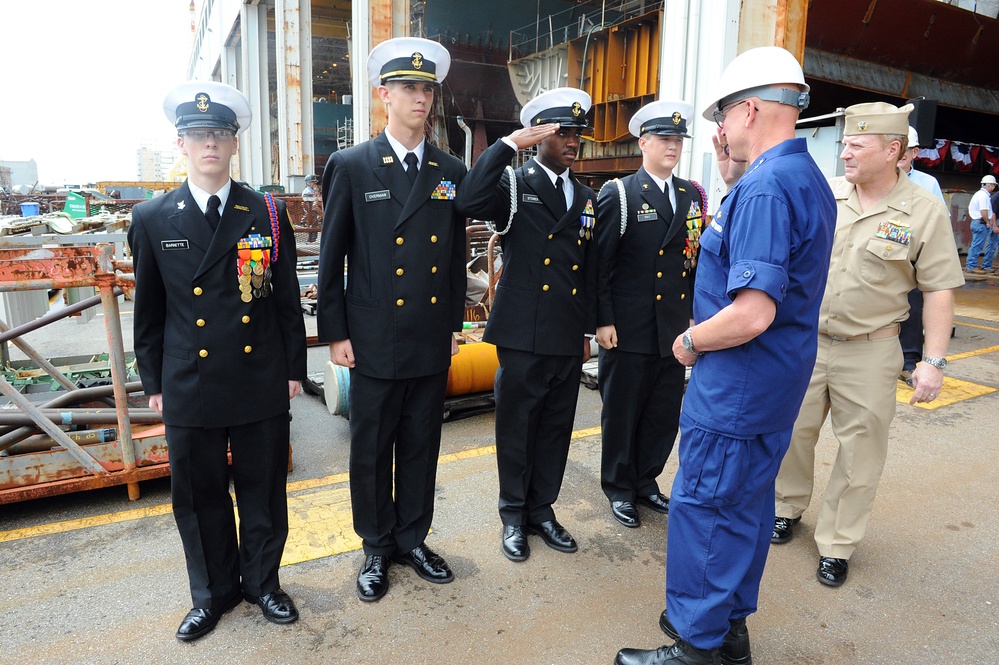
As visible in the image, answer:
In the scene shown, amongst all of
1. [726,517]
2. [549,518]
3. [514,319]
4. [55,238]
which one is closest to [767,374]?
[726,517]

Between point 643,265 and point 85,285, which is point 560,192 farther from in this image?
point 85,285

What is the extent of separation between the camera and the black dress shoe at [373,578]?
273cm

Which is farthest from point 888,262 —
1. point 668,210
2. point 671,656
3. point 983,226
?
point 983,226

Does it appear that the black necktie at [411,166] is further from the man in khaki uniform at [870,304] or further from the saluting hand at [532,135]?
the man in khaki uniform at [870,304]

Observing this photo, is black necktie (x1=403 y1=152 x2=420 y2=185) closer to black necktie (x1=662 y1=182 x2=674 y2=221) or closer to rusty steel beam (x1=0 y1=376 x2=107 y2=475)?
black necktie (x1=662 y1=182 x2=674 y2=221)

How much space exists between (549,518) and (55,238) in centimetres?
475

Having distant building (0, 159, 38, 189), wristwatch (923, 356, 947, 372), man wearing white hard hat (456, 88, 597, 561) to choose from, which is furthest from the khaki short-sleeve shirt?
distant building (0, 159, 38, 189)

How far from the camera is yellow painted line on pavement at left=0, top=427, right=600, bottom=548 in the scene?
3.15 metres

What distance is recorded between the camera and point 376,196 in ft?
8.79

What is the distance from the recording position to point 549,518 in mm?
3277

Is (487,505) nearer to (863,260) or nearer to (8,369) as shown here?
(863,260)

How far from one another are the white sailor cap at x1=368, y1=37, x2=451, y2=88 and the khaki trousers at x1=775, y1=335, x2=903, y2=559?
226 cm

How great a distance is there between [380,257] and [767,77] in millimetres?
1590

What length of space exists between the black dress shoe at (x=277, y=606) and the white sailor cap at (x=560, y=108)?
7.77 feet
